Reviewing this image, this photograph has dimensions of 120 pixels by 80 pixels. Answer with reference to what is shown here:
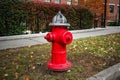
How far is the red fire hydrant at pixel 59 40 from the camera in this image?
4824 mm

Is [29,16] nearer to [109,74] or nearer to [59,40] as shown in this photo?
[59,40]

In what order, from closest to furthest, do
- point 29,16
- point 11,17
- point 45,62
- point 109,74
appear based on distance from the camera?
point 109,74 → point 45,62 → point 11,17 → point 29,16

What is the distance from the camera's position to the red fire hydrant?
4.82 metres

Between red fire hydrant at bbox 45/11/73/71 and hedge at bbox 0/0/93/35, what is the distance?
625cm

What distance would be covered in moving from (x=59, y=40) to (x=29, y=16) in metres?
8.01

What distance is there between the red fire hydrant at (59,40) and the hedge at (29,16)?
6247 mm

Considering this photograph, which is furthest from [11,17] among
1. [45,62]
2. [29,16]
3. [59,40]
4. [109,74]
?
[109,74]

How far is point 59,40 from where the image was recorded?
484 cm

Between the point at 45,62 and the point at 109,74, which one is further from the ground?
the point at 45,62

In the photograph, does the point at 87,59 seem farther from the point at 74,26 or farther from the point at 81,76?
the point at 74,26

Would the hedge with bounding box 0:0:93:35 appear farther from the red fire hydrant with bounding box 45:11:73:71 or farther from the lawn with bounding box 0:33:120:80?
the red fire hydrant with bounding box 45:11:73:71

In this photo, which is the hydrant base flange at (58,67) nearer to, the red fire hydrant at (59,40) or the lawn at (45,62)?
the red fire hydrant at (59,40)

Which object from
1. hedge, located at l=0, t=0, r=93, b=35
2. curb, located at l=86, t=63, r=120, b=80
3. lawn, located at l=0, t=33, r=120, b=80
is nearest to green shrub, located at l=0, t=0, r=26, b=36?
hedge, located at l=0, t=0, r=93, b=35

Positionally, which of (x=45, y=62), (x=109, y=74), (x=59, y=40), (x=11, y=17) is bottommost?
(x=109, y=74)
